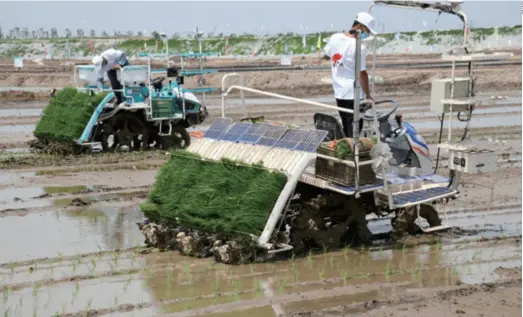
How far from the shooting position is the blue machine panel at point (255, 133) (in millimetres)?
8820

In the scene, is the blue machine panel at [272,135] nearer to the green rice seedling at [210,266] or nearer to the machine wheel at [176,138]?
the green rice seedling at [210,266]

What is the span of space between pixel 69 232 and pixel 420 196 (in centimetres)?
411

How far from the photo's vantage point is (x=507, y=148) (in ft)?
54.2

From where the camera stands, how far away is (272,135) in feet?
28.6

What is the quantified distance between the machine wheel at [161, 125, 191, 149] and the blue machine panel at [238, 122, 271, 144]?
7.82 m

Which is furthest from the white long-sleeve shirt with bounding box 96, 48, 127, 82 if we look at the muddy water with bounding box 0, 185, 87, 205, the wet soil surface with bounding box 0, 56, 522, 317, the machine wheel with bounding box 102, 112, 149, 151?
the wet soil surface with bounding box 0, 56, 522, 317

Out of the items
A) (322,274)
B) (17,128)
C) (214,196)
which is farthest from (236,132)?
(17,128)

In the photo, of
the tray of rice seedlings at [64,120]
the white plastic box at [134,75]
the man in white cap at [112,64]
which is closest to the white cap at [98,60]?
the man in white cap at [112,64]

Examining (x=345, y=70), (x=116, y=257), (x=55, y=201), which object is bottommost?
(x=55, y=201)

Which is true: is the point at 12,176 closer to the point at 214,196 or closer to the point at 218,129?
A: the point at 218,129

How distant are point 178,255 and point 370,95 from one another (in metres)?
2.61

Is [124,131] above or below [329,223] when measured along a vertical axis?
below

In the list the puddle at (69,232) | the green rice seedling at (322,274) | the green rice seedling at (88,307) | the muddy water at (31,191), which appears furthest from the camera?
the muddy water at (31,191)

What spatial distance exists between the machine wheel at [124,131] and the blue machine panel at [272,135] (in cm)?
778
